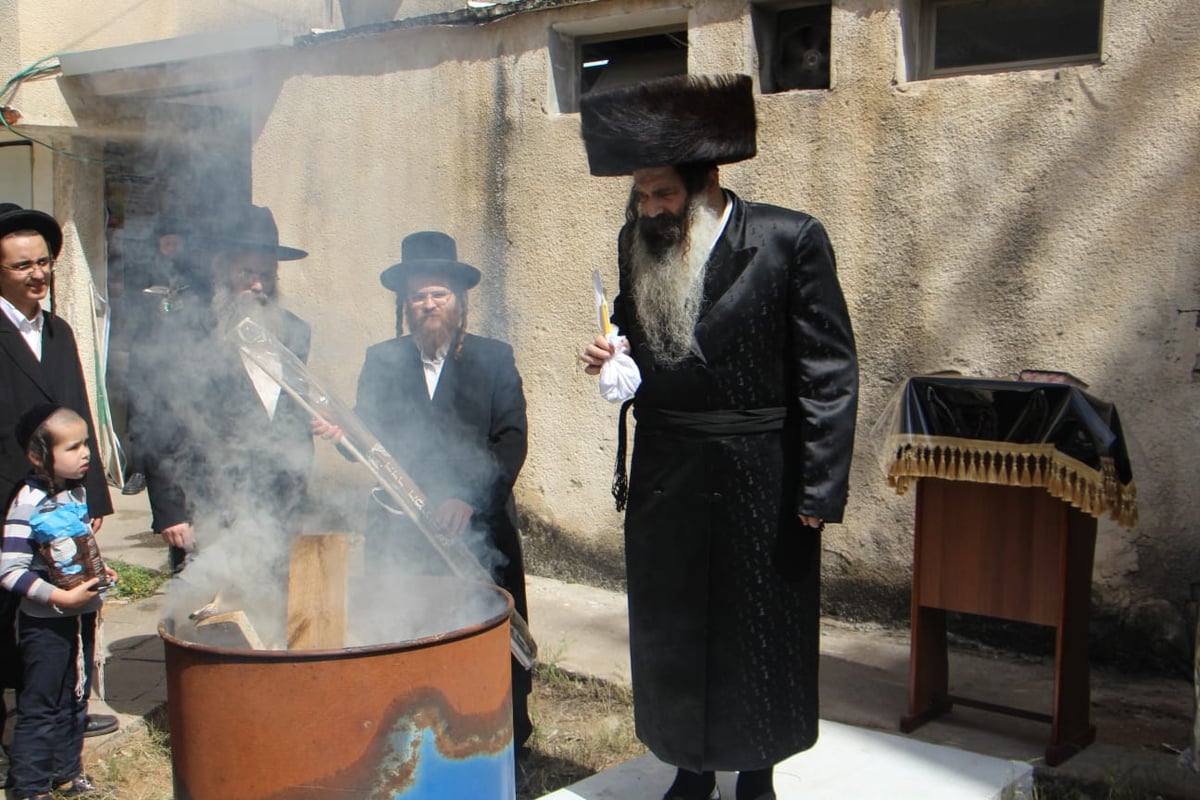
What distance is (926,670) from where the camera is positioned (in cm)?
470

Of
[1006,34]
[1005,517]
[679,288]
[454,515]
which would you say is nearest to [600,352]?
[679,288]

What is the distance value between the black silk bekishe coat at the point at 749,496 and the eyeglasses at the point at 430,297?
113 cm

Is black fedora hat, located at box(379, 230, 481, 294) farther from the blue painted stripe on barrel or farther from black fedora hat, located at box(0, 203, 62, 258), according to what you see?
the blue painted stripe on barrel

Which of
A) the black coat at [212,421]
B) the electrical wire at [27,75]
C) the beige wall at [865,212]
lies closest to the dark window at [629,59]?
the beige wall at [865,212]

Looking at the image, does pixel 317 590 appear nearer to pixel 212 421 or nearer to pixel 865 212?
pixel 212 421

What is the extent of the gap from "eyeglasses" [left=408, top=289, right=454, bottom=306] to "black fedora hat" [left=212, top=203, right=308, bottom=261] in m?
0.75

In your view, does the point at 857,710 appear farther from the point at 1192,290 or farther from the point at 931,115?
the point at 931,115

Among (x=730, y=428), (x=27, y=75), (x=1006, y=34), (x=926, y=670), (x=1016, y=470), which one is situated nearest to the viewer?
(x=730, y=428)

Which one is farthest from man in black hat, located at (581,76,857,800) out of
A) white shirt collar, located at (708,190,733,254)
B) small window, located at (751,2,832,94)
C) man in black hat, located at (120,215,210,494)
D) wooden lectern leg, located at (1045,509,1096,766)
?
small window, located at (751,2,832,94)

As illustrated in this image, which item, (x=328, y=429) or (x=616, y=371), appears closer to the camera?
(x=616, y=371)

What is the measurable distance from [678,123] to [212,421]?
216 centimetres

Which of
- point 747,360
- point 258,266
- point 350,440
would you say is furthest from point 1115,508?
point 258,266

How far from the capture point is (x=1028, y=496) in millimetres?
4445

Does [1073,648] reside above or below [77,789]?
above
